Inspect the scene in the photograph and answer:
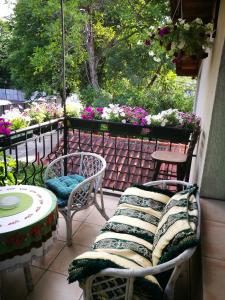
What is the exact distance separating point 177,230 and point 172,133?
1469 millimetres

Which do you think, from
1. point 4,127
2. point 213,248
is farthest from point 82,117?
point 213,248

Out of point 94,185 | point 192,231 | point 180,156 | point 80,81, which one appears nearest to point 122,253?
point 192,231

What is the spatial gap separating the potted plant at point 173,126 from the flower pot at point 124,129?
135 millimetres

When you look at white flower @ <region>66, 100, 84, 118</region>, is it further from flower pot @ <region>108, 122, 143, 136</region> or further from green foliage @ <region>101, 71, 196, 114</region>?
green foliage @ <region>101, 71, 196, 114</region>

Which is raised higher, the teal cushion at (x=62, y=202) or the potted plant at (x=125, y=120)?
the potted plant at (x=125, y=120)

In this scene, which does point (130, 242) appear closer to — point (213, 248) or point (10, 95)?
point (213, 248)

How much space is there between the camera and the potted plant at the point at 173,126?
2471 mm

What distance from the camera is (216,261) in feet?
3.84

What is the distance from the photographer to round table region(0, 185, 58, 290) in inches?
50.6

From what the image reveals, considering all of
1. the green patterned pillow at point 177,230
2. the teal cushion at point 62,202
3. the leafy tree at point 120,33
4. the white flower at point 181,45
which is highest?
the leafy tree at point 120,33

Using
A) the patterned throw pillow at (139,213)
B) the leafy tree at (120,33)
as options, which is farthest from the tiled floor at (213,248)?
Answer: the leafy tree at (120,33)

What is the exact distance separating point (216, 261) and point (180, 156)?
1533mm

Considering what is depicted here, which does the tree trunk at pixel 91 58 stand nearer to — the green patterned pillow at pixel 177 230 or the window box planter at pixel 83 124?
the window box planter at pixel 83 124

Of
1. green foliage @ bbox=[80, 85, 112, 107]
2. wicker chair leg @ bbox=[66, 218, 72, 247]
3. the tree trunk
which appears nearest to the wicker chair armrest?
wicker chair leg @ bbox=[66, 218, 72, 247]
